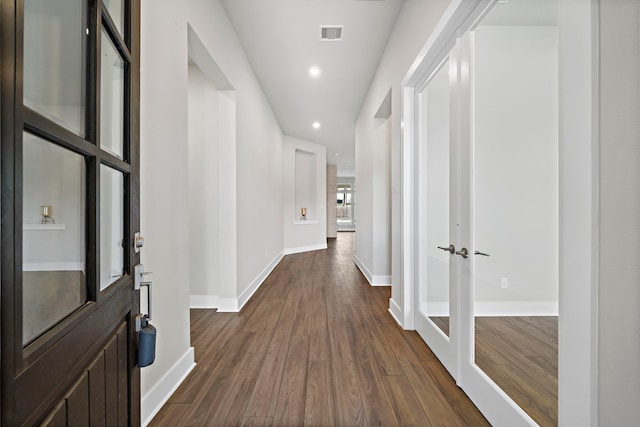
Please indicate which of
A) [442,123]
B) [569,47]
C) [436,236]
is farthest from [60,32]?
[436,236]

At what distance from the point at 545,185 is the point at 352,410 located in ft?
4.82

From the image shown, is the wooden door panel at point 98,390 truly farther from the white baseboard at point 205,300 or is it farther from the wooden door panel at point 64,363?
the white baseboard at point 205,300

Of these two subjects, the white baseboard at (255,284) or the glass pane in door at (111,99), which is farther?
the white baseboard at (255,284)

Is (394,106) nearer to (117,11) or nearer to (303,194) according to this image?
(117,11)

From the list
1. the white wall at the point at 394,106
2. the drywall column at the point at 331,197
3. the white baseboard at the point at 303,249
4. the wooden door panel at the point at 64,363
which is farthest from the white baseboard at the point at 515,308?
the drywall column at the point at 331,197

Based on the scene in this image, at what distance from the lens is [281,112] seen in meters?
5.46

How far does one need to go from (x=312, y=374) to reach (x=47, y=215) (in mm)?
1703

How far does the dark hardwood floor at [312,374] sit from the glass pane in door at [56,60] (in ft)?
5.04

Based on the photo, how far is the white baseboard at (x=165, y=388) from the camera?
143 centimetres

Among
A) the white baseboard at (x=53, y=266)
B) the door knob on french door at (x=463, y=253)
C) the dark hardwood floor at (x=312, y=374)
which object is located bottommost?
the dark hardwood floor at (x=312, y=374)

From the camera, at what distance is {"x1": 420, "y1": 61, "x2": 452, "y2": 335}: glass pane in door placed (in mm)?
1982

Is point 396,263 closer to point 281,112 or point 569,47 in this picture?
point 569,47

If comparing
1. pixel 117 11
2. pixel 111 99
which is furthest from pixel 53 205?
pixel 117 11

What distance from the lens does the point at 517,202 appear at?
137 cm
